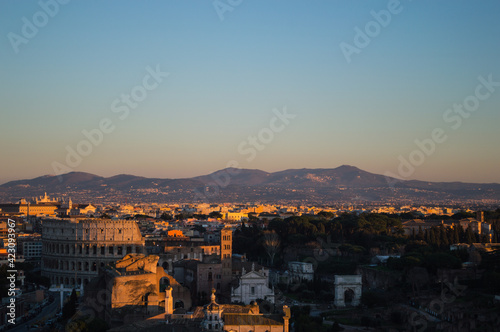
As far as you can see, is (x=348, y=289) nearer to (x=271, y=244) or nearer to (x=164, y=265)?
(x=164, y=265)

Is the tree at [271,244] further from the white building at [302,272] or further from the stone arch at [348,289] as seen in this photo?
the stone arch at [348,289]

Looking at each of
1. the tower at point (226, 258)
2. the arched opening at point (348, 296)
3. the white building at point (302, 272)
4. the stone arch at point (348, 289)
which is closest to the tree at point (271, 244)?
the white building at point (302, 272)

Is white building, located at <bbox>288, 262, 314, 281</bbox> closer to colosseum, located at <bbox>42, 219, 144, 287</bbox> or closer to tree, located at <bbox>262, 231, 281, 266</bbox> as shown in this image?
tree, located at <bbox>262, 231, 281, 266</bbox>

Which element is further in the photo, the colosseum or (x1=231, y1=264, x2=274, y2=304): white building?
the colosseum

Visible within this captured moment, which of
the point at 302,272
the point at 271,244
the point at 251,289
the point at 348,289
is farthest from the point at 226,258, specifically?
the point at 271,244

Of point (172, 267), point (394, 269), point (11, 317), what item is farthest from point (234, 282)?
point (11, 317)

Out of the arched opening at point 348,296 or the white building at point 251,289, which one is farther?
the arched opening at point 348,296

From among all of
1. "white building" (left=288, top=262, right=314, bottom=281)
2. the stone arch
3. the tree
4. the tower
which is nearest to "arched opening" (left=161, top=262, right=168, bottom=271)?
the tower
